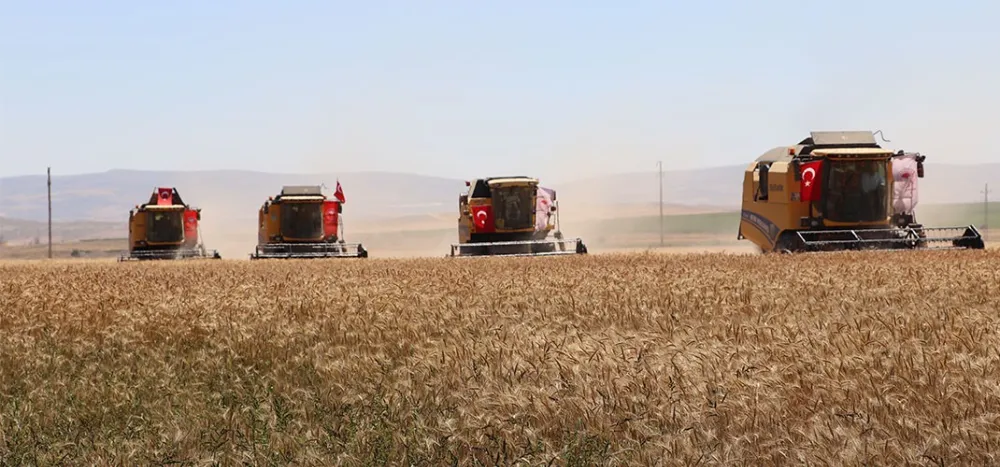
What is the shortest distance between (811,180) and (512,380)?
23.8m

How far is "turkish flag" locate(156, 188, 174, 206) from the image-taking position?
1941 inches

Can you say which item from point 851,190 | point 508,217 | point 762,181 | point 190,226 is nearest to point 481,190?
point 508,217

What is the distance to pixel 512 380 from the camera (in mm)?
6547

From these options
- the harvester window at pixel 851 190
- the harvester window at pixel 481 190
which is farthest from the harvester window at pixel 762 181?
the harvester window at pixel 481 190

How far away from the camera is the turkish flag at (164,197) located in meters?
49.3

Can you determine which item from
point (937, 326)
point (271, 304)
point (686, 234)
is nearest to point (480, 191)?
point (271, 304)

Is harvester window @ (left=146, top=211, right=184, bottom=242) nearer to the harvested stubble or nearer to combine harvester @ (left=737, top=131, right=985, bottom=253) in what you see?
combine harvester @ (left=737, top=131, right=985, bottom=253)

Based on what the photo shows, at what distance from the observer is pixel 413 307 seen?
10680 mm

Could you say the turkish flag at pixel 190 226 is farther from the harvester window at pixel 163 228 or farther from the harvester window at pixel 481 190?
the harvester window at pixel 481 190

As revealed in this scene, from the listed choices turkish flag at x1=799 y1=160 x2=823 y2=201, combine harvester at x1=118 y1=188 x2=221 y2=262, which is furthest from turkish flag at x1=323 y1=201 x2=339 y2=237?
turkish flag at x1=799 y1=160 x2=823 y2=201

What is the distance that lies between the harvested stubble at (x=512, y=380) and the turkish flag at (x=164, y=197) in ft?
127

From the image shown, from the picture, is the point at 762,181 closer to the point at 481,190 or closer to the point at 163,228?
the point at 481,190

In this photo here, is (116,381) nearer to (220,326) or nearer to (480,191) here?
(220,326)

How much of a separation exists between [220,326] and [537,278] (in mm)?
6511
